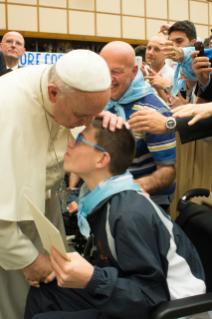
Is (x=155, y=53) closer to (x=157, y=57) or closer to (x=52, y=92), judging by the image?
(x=157, y=57)

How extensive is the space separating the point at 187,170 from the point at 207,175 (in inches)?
9.2

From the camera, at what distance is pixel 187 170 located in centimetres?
231

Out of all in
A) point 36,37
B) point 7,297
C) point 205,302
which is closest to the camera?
point 205,302

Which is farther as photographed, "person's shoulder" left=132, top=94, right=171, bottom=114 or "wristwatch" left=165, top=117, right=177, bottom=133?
"person's shoulder" left=132, top=94, right=171, bottom=114

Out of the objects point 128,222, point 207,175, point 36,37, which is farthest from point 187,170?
point 36,37

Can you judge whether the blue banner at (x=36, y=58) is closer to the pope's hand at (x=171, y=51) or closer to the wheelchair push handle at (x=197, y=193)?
the pope's hand at (x=171, y=51)

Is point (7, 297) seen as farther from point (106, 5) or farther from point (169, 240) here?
point (106, 5)

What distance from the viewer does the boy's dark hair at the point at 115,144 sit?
1470 mm

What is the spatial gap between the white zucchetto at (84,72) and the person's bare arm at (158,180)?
78cm

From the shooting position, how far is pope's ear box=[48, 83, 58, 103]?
126cm

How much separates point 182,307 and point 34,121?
992 millimetres

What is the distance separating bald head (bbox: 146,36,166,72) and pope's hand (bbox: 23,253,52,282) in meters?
3.29

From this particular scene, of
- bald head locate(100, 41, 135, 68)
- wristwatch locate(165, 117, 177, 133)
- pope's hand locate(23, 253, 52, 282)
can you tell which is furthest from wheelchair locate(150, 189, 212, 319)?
bald head locate(100, 41, 135, 68)

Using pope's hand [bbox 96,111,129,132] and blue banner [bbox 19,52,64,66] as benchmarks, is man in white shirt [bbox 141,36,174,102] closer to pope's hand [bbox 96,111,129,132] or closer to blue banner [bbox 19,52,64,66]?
pope's hand [bbox 96,111,129,132]
